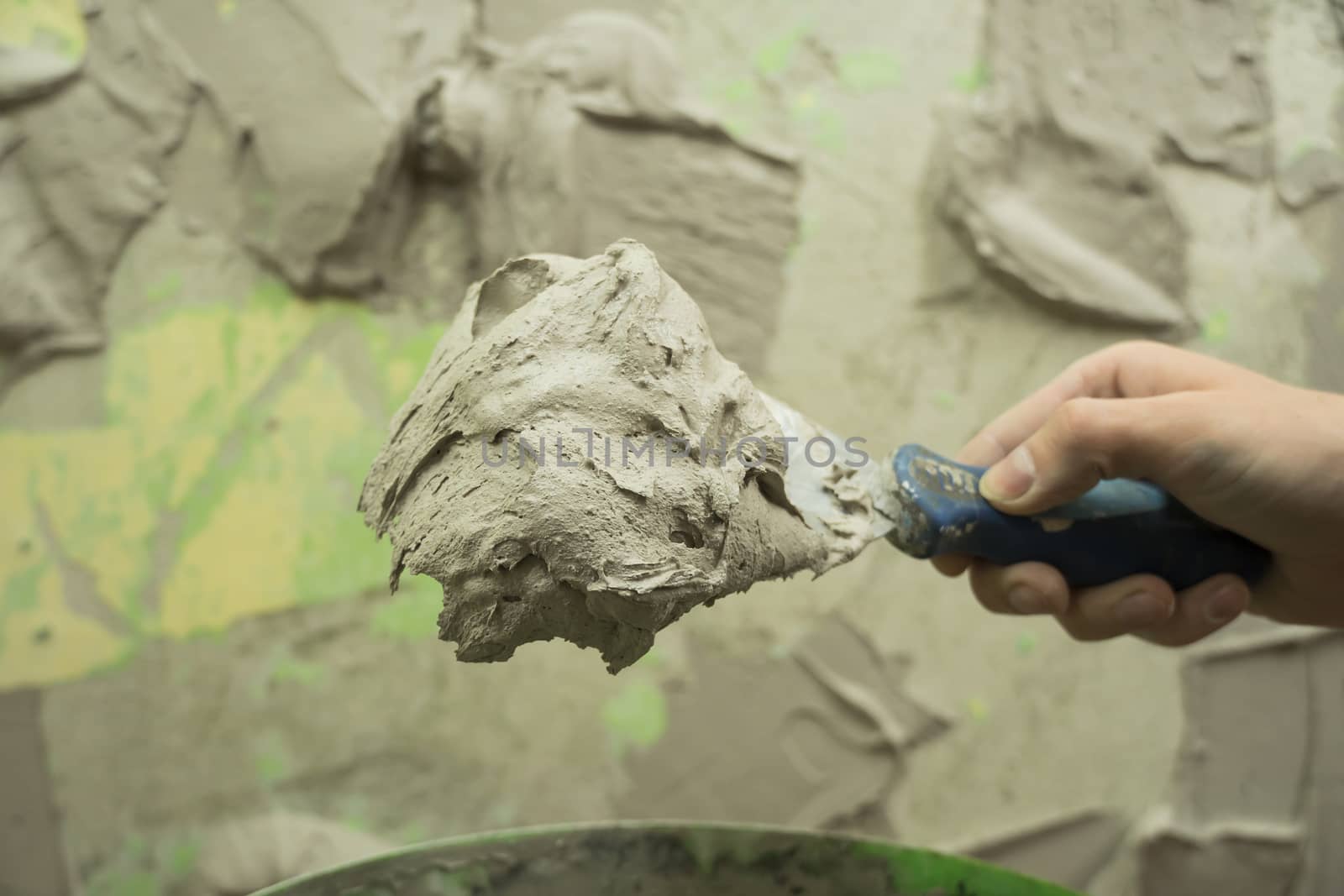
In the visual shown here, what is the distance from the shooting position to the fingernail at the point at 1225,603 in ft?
2.93

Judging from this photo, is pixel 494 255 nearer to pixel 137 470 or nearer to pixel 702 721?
pixel 137 470

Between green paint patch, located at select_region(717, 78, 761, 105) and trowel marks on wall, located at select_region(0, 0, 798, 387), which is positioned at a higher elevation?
green paint patch, located at select_region(717, 78, 761, 105)

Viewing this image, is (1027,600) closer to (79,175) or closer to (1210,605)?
(1210,605)

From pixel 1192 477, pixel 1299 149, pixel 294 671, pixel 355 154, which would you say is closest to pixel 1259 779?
pixel 1192 477

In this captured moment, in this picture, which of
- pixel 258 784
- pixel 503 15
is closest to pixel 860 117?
pixel 503 15

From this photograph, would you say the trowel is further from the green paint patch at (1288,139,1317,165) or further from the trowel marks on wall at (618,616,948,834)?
the green paint patch at (1288,139,1317,165)

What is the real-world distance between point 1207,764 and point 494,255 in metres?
1.31

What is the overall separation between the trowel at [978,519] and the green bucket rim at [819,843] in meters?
0.28

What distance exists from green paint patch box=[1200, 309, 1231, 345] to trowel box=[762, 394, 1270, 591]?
1.87ft

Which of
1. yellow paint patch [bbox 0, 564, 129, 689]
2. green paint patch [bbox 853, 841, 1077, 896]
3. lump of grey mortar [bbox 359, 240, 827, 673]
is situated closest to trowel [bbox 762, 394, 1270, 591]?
lump of grey mortar [bbox 359, 240, 827, 673]

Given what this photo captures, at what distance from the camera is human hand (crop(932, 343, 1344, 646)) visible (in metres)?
0.74

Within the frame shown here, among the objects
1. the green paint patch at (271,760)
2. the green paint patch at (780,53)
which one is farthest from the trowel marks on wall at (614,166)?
the green paint patch at (271,760)

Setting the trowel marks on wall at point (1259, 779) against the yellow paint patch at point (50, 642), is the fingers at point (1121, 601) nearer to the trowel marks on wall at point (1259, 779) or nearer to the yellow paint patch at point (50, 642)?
the trowel marks on wall at point (1259, 779)

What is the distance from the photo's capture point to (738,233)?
1.28 metres
